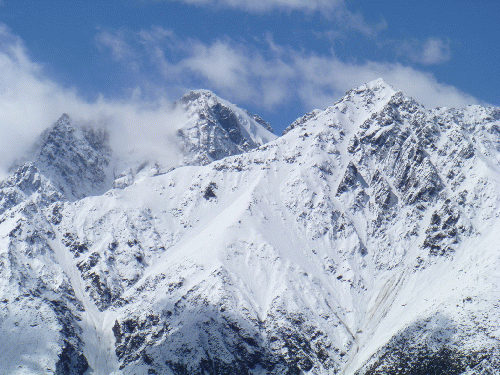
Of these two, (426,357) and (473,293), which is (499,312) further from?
(426,357)

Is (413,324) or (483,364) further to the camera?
(413,324)

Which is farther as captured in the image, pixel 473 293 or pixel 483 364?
pixel 473 293

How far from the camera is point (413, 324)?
199250 mm

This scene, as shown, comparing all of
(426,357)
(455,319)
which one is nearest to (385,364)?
(426,357)

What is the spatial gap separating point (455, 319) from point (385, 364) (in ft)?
81.7

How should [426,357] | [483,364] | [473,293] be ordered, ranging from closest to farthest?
[483,364]
[426,357]
[473,293]

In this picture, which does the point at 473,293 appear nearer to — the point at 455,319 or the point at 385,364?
the point at 455,319

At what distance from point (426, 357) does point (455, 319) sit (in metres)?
15.6

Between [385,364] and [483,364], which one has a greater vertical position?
[385,364]

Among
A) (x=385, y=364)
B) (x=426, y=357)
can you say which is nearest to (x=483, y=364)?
(x=426, y=357)

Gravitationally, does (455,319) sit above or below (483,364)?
above

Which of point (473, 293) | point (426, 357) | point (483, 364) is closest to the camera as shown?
point (483, 364)

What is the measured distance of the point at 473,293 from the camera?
19862cm

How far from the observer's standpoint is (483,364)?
173 meters
